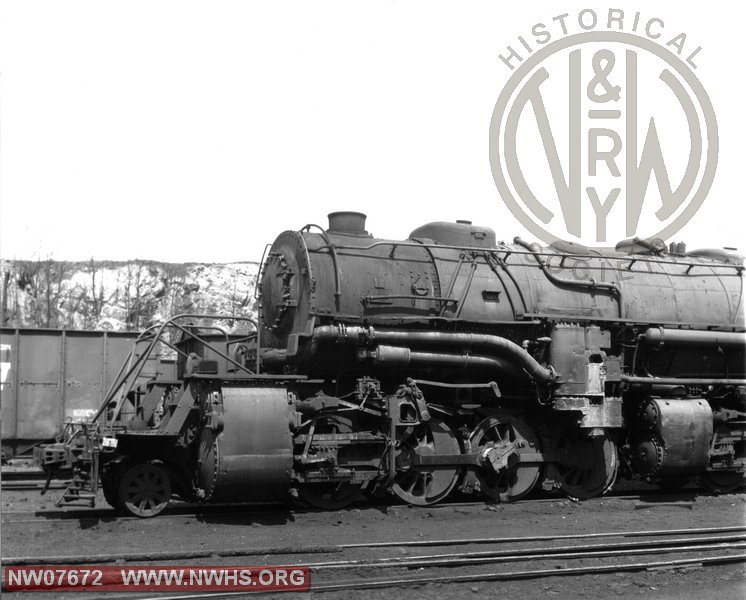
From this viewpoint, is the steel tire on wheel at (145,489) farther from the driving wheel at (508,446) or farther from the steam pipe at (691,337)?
the steam pipe at (691,337)

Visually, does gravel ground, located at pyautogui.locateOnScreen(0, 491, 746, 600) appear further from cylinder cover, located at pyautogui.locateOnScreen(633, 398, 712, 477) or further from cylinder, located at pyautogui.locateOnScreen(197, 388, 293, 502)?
cylinder cover, located at pyautogui.locateOnScreen(633, 398, 712, 477)

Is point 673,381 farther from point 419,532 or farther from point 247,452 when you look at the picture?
point 247,452

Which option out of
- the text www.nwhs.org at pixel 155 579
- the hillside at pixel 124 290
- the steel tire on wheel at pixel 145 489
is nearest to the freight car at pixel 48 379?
the steel tire on wheel at pixel 145 489

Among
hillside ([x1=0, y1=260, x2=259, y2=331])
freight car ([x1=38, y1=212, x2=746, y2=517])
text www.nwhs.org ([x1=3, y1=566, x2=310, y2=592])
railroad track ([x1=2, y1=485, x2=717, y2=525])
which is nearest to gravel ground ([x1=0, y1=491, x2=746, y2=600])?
railroad track ([x1=2, y1=485, x2=717, y2=525])

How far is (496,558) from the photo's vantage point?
8.52 metres

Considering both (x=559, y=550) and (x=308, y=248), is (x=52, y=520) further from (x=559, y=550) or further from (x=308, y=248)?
(x=559, y=550)

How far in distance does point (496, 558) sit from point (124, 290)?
56849mm

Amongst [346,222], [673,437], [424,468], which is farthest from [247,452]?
[673,437]

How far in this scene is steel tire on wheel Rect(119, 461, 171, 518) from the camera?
10727 millimetres

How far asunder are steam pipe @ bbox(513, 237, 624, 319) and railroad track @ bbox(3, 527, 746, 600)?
4745mm

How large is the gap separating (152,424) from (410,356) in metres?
3.92

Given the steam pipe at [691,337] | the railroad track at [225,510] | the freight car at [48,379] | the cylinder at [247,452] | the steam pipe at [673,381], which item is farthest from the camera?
the freight car at [48,379]

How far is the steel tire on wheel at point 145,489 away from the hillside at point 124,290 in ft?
141

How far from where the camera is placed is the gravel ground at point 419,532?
778cm
